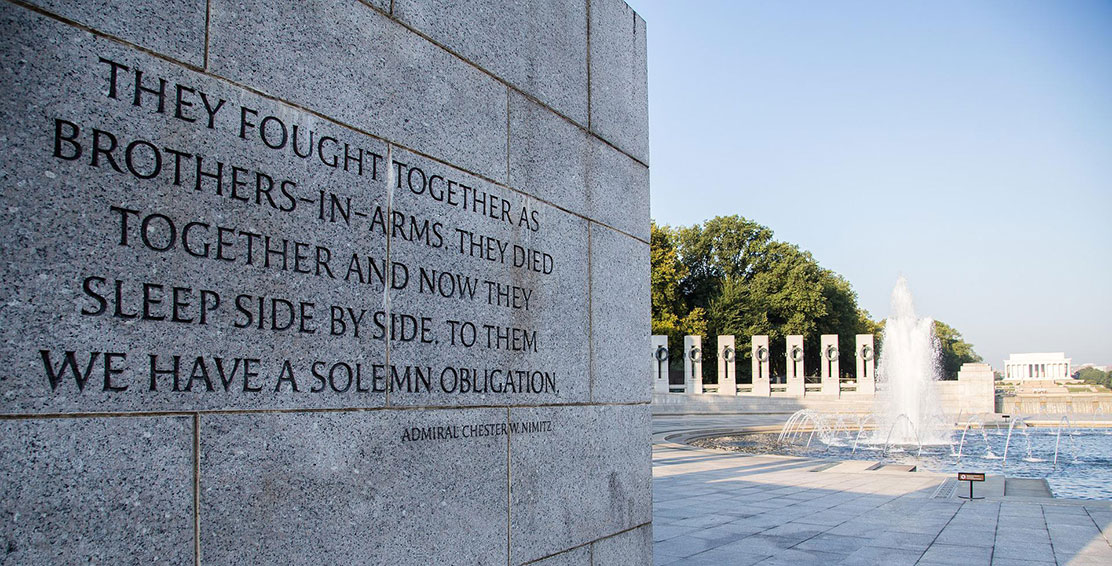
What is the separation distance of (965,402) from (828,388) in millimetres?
8527

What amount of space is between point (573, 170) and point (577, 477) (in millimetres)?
2313

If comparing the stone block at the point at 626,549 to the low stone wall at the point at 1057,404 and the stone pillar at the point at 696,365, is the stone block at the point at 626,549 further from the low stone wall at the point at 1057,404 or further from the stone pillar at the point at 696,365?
the low stone wall at the point at 1057,404

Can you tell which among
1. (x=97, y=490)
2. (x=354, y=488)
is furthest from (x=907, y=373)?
(x=97, y=490)

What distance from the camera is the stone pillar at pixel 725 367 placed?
52.9 metres

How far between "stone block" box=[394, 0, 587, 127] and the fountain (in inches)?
1199

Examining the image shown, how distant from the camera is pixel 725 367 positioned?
5391 cm

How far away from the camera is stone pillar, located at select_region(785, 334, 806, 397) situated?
53875 millimetres

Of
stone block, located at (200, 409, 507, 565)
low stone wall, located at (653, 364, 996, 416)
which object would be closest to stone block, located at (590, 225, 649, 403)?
stone block, located at (200, 409, 507, 565)

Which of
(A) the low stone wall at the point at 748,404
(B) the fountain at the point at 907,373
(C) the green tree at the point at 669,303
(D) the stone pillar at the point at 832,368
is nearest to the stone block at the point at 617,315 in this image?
(B) the fountain at the point at 907,373

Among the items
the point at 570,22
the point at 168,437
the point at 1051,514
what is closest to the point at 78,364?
the point at 168,437

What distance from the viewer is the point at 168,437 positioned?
3367 millimetres

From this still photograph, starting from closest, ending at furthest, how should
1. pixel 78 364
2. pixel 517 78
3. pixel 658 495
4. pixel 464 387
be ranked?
pixel 78 364, pixel 464 387, pixel 517 78, pixel 658 495

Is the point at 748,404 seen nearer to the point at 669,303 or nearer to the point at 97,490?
the point at 669,303

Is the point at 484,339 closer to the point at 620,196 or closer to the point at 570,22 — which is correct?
the point at 620,196
